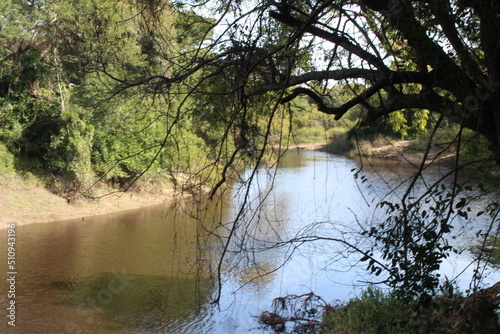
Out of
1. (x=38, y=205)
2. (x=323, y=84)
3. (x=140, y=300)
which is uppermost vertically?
(x=323, y=84)

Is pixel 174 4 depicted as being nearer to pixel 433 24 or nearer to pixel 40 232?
pixel 433 24

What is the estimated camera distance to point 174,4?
3889mm

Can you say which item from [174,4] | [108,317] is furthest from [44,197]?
[174,4]

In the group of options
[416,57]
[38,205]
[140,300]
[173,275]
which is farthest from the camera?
[38,205]

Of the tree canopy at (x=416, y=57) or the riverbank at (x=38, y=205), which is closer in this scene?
the tree canopy at (x=416, y=57)

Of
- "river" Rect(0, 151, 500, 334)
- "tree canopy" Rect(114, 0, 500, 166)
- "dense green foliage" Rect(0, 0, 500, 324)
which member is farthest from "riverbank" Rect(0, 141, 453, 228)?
"tree canopy" Rect(114, 0, 500, 166)

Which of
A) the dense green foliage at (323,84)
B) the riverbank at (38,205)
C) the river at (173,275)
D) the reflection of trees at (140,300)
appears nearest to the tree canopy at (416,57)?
the dense green foliage at (323,84)

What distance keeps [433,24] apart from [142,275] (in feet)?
22.4

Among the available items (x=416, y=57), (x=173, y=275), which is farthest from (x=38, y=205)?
(x=416, y=57)

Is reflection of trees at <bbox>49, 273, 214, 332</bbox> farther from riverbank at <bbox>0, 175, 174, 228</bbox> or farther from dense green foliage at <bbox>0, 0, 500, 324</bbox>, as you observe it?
riverbank at <bbox>0, 175, 174, 228</bbox>

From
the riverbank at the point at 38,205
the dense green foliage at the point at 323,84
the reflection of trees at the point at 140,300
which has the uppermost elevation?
the dense green foliage at the point at 323,84

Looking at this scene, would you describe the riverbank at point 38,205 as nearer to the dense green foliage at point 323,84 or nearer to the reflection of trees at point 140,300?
the reflection of trees at point 140,300

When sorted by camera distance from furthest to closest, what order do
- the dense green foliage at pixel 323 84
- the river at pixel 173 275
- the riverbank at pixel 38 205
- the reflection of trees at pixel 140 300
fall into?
the riverbank at pixel 38 205 < the reflection of trees at pixel 140 300 < the river at pixel 173 275 < the dense green foliage at pixel 323 84

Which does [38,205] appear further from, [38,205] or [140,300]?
[140,300]
